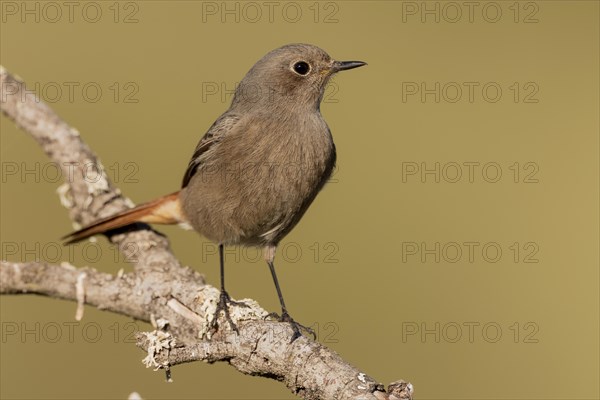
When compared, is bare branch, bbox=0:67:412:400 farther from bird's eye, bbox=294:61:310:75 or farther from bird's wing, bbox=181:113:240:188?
bird's eye, bbox=294:61:310:75

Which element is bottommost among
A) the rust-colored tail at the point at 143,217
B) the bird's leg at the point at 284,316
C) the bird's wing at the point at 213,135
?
the bird's leg at the point at 284,316

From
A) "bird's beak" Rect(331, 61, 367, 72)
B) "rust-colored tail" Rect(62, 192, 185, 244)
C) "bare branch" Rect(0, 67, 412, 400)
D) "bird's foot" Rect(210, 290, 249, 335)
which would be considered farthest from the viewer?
"rust-colored tail" Rect(62, 192, 185, 244)

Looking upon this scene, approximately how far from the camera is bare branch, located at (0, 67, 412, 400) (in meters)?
3.96

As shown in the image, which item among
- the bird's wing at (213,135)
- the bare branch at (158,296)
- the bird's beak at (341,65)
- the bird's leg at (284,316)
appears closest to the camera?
the bare branch at (158,296)

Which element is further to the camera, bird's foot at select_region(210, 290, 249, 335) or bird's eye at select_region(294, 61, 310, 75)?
bird's eye at select_region(294, 61, 310, 75)

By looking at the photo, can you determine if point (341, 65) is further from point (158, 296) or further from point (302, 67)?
point (158, 296)

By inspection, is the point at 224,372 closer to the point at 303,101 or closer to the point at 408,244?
the point at 408,244

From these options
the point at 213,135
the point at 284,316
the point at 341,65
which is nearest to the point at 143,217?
the point at 213,135

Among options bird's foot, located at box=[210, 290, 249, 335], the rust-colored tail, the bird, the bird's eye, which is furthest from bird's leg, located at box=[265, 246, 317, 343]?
the bird's eye

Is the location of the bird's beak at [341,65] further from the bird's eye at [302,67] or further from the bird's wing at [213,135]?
the bird's wing at [213,135]

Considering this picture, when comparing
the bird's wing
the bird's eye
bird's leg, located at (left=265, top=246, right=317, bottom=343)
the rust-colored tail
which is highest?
the bird's eye

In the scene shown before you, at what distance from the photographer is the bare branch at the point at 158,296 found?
396 cm

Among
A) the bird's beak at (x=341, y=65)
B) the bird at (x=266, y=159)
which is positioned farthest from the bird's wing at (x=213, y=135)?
the bird's beak at (x=341, y=65)

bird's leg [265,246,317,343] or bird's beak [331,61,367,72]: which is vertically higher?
bird's beak [331,61,367,72]
